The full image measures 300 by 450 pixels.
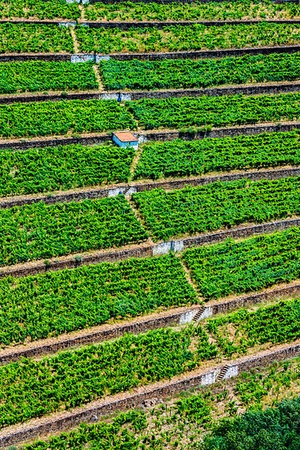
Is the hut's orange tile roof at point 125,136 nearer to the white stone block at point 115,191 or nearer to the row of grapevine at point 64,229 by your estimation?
the white stone block at point 115,191

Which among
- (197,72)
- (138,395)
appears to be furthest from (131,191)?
(197,72)

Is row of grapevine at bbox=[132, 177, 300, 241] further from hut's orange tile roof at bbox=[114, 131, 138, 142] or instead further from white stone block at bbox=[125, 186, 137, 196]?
hut's orange tile roof at bbox=[114, 131, 138, 142]

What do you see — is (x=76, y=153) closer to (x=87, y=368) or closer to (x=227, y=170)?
(x=227, y=170)

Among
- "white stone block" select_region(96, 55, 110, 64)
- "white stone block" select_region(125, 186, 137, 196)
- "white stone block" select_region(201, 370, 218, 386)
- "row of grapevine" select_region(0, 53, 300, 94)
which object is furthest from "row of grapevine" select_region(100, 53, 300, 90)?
"white stone block" select_region(201, 370, 218, 386)

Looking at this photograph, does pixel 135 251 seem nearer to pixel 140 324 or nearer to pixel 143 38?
pixel 140 324

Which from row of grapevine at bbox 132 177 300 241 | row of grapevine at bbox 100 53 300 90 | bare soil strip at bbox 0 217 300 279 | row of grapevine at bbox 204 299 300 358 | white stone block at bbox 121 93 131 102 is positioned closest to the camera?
row of grapevine at bbox 204 299 300 358

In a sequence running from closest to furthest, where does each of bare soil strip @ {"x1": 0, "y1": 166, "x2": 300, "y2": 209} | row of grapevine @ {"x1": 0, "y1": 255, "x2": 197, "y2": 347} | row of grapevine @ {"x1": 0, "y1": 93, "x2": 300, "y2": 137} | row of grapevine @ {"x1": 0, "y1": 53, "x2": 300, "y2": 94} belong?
1. row of grapevine @ {"x1": 0, "y1": 255, "x2": 197, "y2": 347}
2. bare soil strip @ {"x1": 0, "y1": 166, "x2": 300, "y2": 209}
3. row of grapevine @ {"x1": 0, "y1": 93, "x2": 300, "y2": 137}
4. row of grapevine @ {"x1": 0, "y1": 53, "x2": 300, "y2": 94}

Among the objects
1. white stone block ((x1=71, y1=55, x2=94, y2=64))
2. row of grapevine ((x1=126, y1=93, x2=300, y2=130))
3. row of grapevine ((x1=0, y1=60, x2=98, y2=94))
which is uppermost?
white stone block ((x1=71, y1=55, x2=94, y2=64))

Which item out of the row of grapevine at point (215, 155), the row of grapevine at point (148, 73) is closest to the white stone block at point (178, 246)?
the row of grapevine at point (215, 155)
